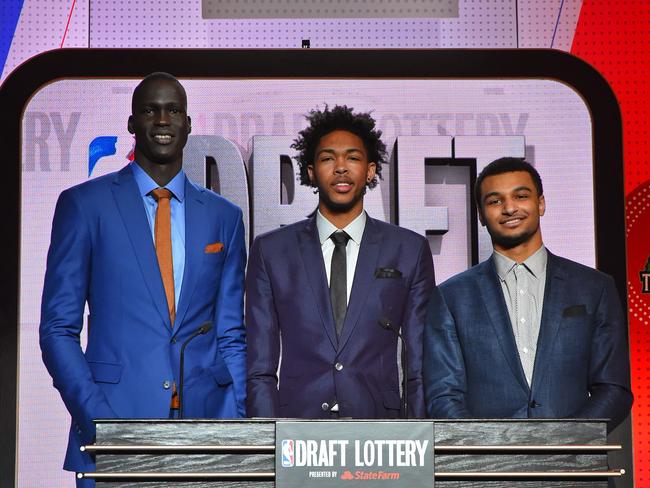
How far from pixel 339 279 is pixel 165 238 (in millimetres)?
861

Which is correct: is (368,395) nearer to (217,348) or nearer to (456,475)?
(217,348)

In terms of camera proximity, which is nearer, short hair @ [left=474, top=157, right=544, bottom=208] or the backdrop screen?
short hair @ [left=474, top=157, right=544, bottom=208]

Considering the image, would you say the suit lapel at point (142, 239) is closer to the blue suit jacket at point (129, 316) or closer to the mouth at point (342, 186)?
the blue suit jacket at point (129, 316)

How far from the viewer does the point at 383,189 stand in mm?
5012

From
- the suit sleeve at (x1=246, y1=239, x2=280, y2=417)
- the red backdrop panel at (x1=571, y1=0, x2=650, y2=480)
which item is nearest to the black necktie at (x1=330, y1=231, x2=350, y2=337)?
the suit sleeve at (x1=246, y1=239, x2=280, y2=417)

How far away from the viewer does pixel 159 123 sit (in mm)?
4543

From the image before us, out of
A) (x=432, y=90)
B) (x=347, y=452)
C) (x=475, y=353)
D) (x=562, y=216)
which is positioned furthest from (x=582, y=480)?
(x=432, y=90)

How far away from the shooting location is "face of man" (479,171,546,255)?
14.8 feet

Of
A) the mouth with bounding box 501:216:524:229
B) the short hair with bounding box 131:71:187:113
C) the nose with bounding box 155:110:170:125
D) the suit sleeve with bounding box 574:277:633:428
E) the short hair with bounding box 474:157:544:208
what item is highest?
the short hair with bounding box 131:71:187:113

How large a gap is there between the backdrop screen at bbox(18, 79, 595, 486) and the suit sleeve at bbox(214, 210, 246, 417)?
496 mm

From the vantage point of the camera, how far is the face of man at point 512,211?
4.52 meters

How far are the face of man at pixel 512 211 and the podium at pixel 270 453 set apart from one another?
5.54 feet

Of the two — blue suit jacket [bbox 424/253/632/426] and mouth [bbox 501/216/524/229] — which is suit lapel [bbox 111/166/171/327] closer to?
blue suit jacket [bbox 424/253/632/426]

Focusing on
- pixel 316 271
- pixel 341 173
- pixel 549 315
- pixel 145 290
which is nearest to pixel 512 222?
pixel 549 315
